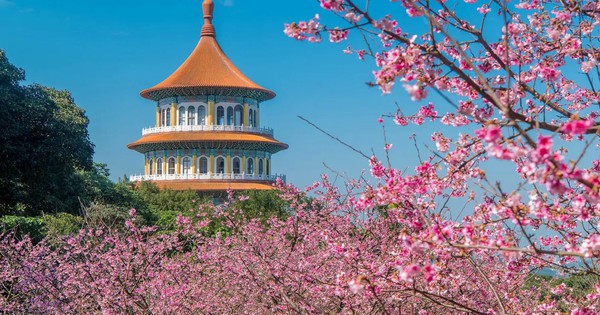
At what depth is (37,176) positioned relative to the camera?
2486 cm

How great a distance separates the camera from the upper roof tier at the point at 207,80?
1964 inches

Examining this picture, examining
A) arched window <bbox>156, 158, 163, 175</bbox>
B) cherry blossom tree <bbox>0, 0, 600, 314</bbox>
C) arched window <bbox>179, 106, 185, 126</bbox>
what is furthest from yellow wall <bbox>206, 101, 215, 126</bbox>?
cherry blossom tree <bbox>0, 0, 600, 314</bbox>

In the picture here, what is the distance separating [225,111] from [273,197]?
17.5m

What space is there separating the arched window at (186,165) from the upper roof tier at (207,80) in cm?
429

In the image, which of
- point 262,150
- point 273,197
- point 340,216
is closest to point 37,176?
→ point 273,197

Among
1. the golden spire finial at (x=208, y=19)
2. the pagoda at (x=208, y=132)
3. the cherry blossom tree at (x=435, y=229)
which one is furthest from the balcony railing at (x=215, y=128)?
the cherry blossom tree at (x=435, y=229)

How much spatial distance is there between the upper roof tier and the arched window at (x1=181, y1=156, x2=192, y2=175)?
429cm

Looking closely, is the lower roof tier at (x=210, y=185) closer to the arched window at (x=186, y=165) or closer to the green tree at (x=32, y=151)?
the arched window at (x=186, y=165)

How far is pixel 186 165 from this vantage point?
50.0 meters

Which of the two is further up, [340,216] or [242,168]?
[242,168]

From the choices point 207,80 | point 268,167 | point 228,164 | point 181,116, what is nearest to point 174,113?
point 181,116

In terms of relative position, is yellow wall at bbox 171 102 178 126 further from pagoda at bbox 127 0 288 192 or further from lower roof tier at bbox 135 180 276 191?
lower roof tier at bbox 135 180 276 191

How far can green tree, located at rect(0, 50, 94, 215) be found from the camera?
23.6m

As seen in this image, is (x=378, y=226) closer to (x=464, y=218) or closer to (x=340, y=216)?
(x=340, y=216)
